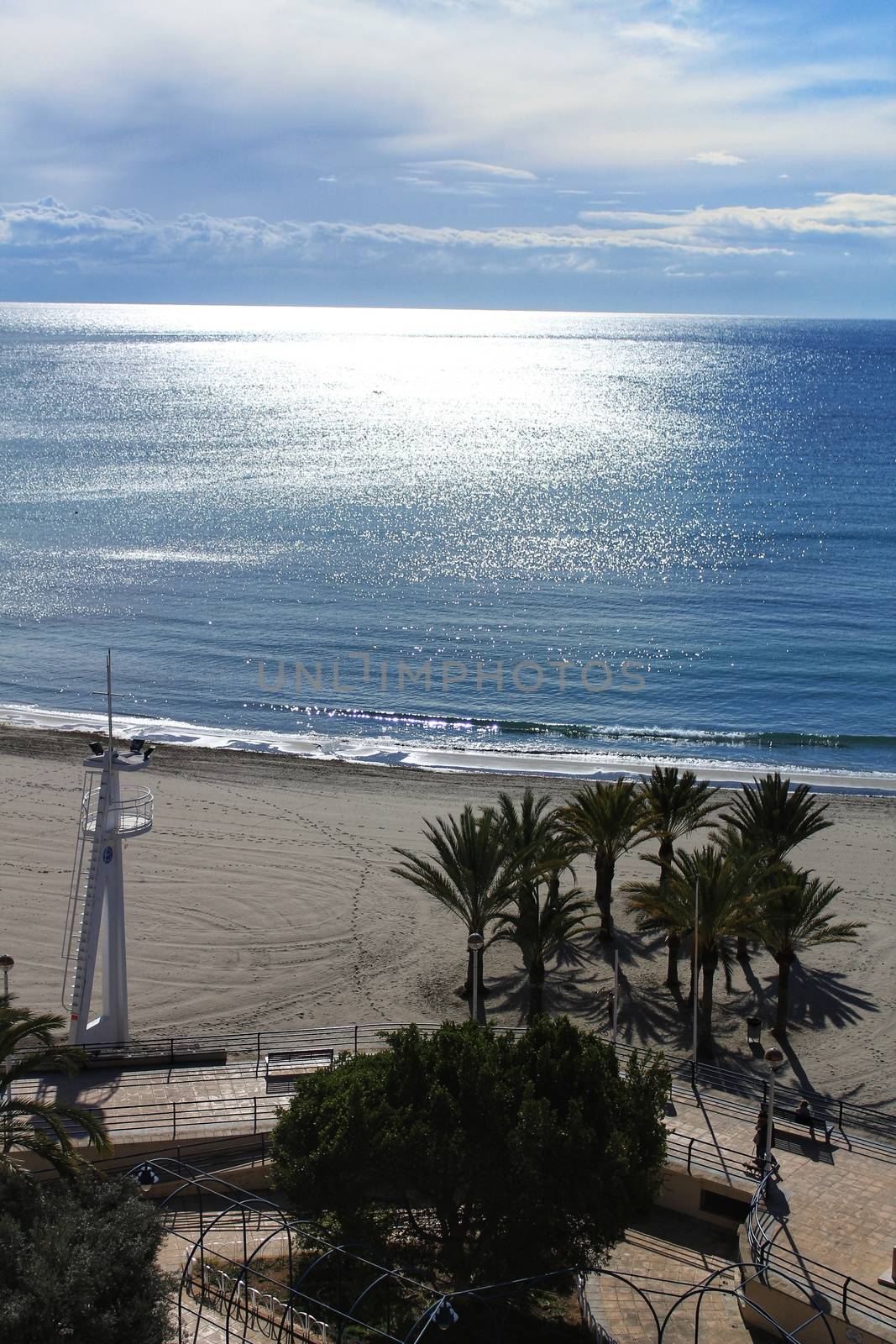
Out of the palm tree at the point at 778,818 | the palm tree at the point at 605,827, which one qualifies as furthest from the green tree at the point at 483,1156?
the palm tree at the point at 778,818

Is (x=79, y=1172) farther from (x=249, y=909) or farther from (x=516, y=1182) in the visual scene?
(x=249, y=909)

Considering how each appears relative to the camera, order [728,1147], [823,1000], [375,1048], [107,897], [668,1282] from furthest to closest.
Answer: [823,1000]
[375,1048]
[107,897]
[728,1147]
[668,1282]

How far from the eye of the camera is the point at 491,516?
7588cm

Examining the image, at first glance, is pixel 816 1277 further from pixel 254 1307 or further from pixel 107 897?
pixel 107 897

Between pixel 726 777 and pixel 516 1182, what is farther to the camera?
pixel 726 777

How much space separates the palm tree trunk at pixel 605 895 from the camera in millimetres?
24438

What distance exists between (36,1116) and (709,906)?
10.5m

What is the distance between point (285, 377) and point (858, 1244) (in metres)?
179

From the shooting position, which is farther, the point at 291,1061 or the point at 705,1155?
the point at 291,1061

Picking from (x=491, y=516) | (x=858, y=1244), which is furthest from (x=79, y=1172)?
(x=491, y=516)

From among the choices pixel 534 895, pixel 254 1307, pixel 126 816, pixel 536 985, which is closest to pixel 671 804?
pixel 534 895

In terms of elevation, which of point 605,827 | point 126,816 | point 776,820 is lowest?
point 605,827

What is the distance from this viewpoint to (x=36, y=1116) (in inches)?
613

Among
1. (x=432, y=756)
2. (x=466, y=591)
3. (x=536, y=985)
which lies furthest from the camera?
(x=466, y=591)
